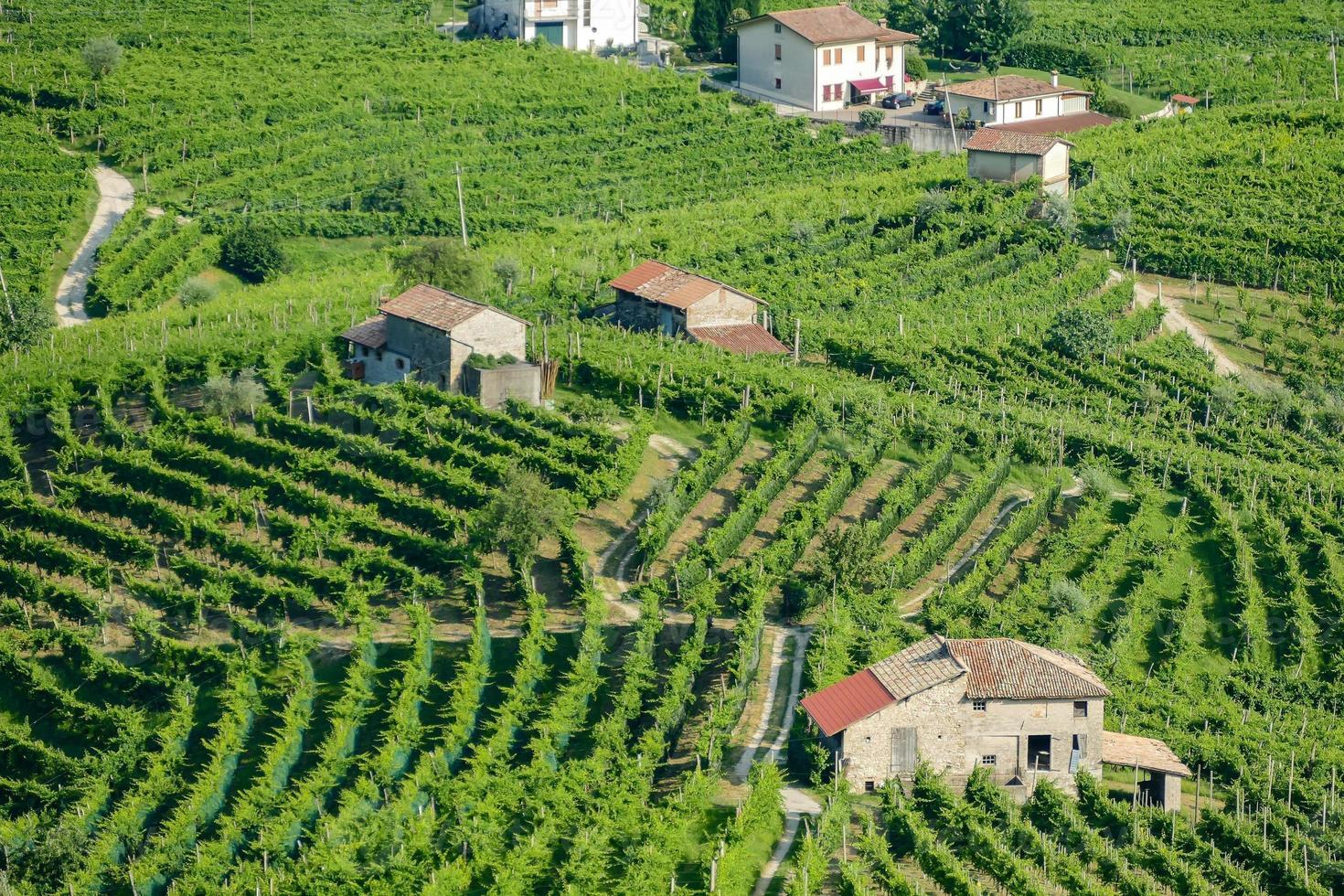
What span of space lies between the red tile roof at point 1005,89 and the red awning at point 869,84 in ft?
9.53

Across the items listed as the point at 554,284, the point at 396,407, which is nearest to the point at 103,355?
the point at 396,407

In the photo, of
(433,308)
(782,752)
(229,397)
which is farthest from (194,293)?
(782,752)

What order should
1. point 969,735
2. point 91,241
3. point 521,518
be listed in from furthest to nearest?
1. point 91,241
2. point 521,518
3. point 969,735

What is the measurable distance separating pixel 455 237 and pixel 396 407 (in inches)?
808

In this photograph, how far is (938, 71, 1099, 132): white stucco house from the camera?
91.9 meters

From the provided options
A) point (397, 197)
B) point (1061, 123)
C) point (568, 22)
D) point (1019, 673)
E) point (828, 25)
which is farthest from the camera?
point (568, 22)

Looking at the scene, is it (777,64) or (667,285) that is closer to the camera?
(667,285)

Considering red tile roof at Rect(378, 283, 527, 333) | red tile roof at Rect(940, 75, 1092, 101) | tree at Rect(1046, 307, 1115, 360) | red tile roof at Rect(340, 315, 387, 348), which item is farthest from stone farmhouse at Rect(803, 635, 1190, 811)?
red tile roof at Rect(940, 75, 1092, 101)

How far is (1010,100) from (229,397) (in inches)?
1815

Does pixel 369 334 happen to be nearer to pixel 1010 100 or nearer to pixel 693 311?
pixel 693 311

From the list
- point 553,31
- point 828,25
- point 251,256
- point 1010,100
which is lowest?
point 251,256

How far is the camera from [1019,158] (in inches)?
3302

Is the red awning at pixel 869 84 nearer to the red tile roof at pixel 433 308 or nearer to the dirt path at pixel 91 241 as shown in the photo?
the dirt path at pixel 91 241

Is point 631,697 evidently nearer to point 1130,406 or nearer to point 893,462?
point 893,462
